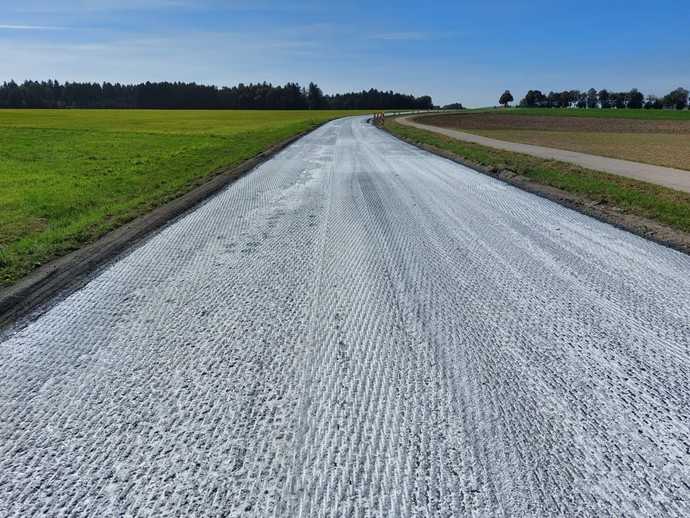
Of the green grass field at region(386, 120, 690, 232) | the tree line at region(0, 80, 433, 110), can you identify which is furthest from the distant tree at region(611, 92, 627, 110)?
the green grass field at region(386, 120, 690, 232)

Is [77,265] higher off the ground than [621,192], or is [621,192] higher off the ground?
[621,192]

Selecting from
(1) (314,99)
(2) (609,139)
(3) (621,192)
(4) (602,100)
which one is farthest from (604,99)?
(3) (621,192)

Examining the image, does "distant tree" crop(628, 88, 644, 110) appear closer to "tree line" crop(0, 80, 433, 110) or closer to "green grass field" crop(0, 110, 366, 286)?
"tree line" crop(0, 80, 433, 110)

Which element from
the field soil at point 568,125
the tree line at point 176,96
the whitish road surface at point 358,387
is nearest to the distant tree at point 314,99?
the tree line at point 176,96

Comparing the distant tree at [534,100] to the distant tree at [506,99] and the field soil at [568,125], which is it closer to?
the distant tree at [506,99]

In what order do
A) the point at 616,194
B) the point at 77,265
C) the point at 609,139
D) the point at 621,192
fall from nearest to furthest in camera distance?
the point at 77,265
the point at 616,194
the point at 621,192
the point at 609,139

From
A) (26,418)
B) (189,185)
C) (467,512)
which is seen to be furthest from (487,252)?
(189,185)

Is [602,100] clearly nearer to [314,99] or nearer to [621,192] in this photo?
Answer: [314,99]
